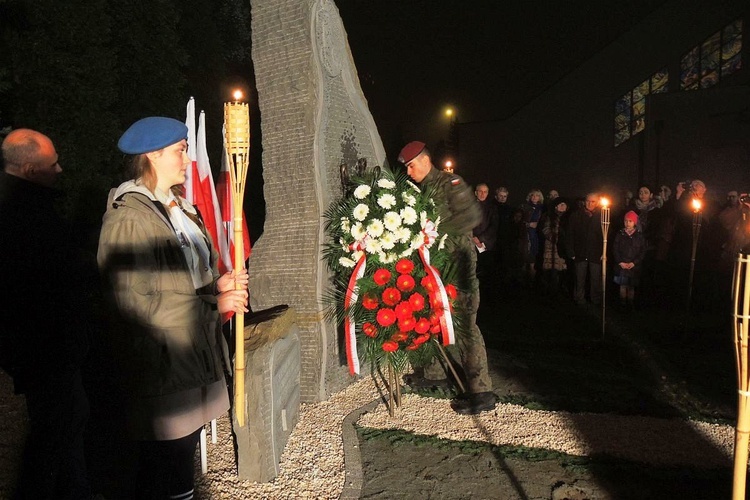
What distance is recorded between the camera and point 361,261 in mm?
4301

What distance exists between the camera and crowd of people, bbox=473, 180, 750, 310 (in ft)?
27.6

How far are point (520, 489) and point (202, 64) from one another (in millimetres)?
12277

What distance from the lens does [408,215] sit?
4.14 m

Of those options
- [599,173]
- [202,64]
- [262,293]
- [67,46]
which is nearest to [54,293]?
[262,293]

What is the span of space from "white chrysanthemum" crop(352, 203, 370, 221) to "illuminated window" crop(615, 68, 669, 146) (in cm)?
2141

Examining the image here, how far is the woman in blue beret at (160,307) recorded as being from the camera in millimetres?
2209

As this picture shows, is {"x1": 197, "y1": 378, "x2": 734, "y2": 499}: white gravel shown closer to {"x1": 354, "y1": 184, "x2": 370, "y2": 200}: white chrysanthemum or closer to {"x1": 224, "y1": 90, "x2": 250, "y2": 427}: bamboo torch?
{"x1": 224, "y1": 90, "x2": 250, "y2": 427}: bamboo torch

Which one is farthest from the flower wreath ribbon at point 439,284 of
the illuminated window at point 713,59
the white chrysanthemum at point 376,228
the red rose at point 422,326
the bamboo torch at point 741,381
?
the illuminated window at point 713,59

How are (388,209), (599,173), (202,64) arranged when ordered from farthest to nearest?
1. (599,173)
2. (202,64)
3. (388,209)

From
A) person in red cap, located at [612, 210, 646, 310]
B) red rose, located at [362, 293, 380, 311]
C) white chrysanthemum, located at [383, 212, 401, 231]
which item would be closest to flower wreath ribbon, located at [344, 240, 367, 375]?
red rose, located at [362, 293, 380, 311]

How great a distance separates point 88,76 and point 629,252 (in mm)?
9287

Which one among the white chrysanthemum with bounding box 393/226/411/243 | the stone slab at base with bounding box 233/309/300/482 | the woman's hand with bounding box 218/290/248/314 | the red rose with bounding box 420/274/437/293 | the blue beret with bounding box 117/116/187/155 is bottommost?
the stone slab at base with bounding box 233/309/300/482

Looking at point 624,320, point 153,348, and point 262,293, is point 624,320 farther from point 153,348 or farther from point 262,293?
point 153,348

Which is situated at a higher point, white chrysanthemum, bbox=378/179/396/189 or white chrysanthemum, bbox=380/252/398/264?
white chrysanthemum, bbox=378/179/396/189
